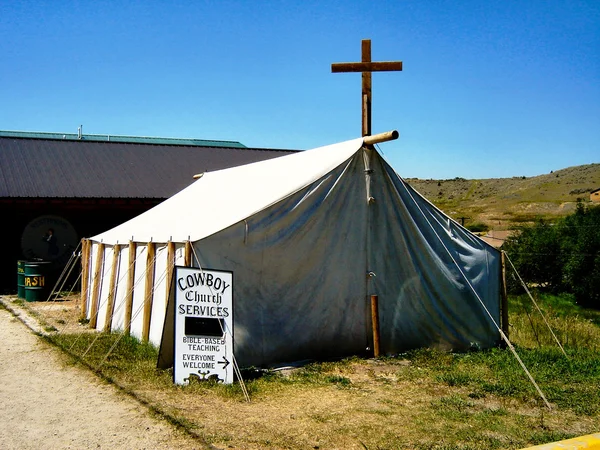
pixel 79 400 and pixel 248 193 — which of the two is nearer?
pixel 79 400

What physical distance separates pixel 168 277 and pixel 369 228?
3.35 m

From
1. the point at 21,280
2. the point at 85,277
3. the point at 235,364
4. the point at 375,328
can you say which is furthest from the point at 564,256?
the point at 235,364

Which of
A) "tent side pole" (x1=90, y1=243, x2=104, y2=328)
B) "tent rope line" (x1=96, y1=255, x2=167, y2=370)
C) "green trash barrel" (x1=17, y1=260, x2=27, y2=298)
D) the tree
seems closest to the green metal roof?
"green trash barrel" (x1=17, y1=260, x2=27, y2=298)

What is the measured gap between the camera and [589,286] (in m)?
24.1

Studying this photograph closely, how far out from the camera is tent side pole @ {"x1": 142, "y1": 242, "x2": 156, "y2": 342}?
398 inches

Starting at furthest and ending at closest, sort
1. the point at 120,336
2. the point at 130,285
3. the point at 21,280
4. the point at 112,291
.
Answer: the point at 21,280 < the point at 112,291 < the point at 130,285 < the point at 120,336


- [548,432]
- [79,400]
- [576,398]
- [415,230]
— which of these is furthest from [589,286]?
[79,400]

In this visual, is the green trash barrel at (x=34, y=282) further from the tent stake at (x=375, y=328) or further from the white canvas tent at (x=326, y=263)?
the tent stake at (x=375, y=328)

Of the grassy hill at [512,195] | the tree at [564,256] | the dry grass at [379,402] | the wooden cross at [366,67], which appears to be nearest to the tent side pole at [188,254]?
the dry grass at [379,402]

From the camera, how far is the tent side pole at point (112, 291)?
471 inches

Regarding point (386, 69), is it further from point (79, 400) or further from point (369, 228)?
point (79, 400)

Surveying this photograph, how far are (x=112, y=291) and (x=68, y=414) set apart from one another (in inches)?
209

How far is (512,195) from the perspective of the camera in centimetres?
6281

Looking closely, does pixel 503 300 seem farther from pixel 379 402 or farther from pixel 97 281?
pixel 97 281
